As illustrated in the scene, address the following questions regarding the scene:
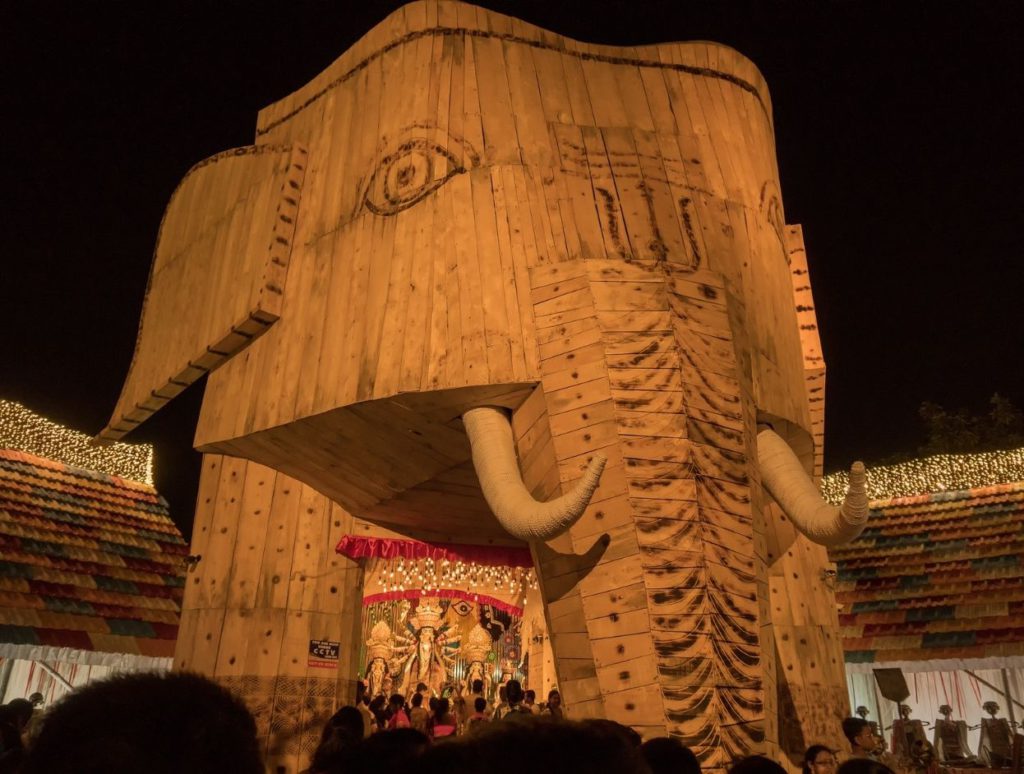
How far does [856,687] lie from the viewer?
17562 mm

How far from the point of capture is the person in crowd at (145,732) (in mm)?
1247

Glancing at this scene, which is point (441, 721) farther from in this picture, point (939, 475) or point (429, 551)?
point (939, 475)

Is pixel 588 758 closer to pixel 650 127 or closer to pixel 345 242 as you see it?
pixel 345 242

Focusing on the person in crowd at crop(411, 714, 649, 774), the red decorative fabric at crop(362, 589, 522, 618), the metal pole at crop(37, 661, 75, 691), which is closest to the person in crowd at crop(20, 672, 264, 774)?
the person in crowd at crop(411, 714, 649, 774)

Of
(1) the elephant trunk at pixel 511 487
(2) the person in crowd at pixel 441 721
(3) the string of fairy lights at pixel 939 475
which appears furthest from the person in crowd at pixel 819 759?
(3) the string of fairy lights at pixel 939 475

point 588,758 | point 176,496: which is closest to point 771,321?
point 588,758

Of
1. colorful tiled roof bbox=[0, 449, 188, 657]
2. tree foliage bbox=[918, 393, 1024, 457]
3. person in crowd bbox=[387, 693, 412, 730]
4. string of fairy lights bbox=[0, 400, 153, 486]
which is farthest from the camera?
tree foliage bbox=[918, 393, 1024, 457]

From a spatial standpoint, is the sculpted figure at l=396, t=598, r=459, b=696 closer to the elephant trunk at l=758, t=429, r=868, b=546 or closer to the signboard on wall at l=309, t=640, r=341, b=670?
the signboard on wall at l=309, t=640, r=341, b=670

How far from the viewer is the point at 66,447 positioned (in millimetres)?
17094

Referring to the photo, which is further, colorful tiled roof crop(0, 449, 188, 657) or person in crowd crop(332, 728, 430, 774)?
colorful tiled roof crop(0, 449, 188, 657)

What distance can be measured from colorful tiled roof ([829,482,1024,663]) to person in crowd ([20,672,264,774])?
1568 cm

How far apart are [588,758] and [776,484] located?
4767 millimetres

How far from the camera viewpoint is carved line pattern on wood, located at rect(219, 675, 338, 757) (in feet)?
23.9

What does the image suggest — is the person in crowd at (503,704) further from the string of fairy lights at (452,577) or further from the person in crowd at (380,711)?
the string of fairy lights at (452,577)
